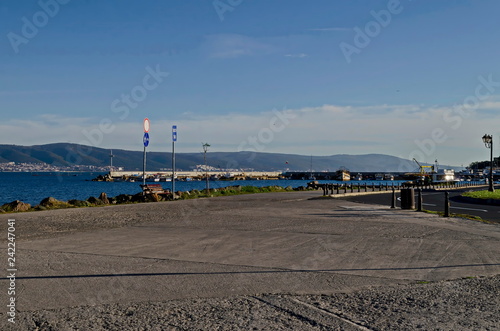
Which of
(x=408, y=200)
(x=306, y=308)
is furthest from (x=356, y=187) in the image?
(x=306, y=308)

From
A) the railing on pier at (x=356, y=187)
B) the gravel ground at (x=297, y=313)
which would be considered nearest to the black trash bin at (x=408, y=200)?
the railing on pier at (x=356, y=187)

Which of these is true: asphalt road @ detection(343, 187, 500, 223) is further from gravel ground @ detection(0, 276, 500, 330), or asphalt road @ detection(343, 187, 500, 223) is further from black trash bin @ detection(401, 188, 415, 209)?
gravel ground @ detection(0, 276, 500, 330)

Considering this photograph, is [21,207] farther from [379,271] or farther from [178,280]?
[379,271]

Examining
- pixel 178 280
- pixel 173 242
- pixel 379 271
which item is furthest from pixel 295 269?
pixel 173 242

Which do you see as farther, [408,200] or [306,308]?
[408,200]

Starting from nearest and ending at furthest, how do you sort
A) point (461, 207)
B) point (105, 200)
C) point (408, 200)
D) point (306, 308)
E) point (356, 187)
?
point (306, 308) < point (408, 200) < point (461, 207) < point (105, 200) < point (356, 187)

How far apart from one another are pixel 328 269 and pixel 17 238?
806 centimetres

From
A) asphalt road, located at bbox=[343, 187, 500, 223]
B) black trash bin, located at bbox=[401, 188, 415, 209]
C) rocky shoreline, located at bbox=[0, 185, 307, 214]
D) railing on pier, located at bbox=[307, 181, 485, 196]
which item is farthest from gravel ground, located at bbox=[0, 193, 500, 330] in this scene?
railing on pier, located at bbox=[307, 181, 485, 196]

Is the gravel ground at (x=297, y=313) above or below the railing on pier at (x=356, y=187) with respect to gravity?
above

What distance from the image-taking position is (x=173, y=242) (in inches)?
464

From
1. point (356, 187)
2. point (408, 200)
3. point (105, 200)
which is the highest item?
point (408, 200)

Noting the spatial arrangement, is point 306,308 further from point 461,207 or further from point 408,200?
point 461,207

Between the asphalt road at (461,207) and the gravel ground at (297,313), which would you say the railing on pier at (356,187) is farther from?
the gravel ground at (297,313)

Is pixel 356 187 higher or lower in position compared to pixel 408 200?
lower
